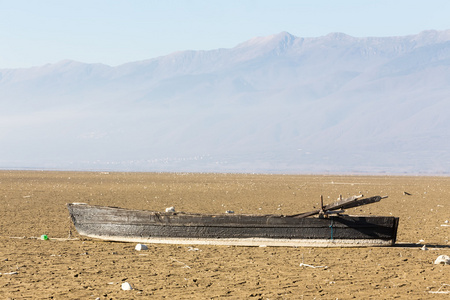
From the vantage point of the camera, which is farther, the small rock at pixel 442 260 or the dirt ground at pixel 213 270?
the small rock at pixel 442 260

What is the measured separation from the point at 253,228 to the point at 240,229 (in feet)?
1.01

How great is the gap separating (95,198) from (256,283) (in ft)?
76.5

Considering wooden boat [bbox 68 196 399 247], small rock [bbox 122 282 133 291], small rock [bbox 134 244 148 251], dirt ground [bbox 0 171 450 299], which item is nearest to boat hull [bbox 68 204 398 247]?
wooden boat [bbox 68 196 399 247]

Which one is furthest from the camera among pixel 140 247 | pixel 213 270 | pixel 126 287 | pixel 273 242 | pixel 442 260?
pixel 273 242

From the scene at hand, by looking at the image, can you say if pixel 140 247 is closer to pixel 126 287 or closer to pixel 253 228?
pixel 253 228

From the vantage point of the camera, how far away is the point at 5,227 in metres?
20.6

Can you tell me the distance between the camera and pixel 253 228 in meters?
16.5

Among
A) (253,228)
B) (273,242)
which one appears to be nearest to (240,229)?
(253,228)

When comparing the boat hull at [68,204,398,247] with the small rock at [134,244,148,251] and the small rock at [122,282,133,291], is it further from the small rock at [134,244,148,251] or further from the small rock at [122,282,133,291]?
the small rock at [122,282,133,291]

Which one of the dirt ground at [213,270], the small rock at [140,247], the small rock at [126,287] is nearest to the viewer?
the dirt ground at [213,270]

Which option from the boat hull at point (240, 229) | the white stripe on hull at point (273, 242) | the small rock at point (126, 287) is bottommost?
the small rock at point (126, 287)

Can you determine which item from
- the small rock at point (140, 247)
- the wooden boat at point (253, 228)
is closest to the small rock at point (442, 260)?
the wooden boat at point (253, 228)

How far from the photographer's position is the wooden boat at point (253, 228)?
16.3m

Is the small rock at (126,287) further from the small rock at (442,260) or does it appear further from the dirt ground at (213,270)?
the small rock at (442,260)
